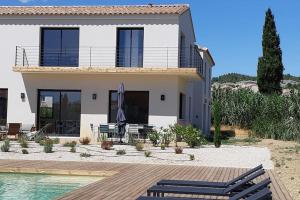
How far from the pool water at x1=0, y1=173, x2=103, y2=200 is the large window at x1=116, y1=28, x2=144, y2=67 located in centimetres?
1276

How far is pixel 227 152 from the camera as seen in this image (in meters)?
19.3

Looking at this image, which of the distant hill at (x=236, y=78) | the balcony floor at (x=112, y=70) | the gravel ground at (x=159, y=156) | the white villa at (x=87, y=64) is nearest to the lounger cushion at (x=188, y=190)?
the gravel ground at (x=159, y=156)

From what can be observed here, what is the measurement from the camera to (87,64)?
2517 cm

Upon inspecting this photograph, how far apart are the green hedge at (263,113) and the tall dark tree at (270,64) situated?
6.22 metres

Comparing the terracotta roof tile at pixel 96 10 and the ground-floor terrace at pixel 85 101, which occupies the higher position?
the terracotta roof tile at pixel 96 10

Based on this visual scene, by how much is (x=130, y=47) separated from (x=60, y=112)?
16.4ft

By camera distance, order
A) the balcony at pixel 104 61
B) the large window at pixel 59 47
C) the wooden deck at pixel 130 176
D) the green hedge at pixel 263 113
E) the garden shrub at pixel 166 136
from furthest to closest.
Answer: the green hedge at pixel 263 113 → the large window at pixel 59 47 → the balcony at pixel 104 61 → the garden shrub at pixel 166 136 → the wooden deck at pixel 130 176

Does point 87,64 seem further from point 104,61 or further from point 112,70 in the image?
point 112,70

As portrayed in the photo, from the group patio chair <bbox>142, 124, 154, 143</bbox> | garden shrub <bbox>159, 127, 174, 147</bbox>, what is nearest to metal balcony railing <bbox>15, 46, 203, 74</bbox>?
patio chair <bbox>142, 124, 154, 143</bbox>

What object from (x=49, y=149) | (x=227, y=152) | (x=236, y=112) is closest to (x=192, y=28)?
(x=236, y=112)

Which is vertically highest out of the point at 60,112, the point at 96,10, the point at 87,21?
the point at 96,10

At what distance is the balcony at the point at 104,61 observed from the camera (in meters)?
23.9

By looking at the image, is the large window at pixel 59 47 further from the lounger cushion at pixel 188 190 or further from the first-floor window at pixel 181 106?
the lounger cushion at pixel 188 190

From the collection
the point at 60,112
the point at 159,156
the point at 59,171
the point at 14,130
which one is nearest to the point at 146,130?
the point at 60,112
